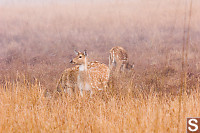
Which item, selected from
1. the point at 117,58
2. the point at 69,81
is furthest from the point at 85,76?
the point at 117,58

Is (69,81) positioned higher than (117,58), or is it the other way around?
(117,58)

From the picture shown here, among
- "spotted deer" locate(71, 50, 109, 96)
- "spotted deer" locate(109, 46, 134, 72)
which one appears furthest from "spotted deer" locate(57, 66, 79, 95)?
"spotted deer" locate(109, 46, 134, 72)

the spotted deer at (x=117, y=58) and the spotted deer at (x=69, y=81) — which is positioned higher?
the spotted deer at (x=117, y=58)

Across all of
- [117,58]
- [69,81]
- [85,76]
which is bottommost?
[69,81]

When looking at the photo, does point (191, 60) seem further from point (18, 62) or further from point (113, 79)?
point (18, 62)

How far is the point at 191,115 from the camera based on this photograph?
4.98 meters

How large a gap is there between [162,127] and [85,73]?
11.9 feet

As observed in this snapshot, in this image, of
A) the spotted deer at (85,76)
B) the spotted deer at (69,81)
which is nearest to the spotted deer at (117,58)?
the spotted deer at (85,76)

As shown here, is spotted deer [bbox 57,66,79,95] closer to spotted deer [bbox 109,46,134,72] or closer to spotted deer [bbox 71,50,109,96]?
spotted deer [bbox 71,50,109,96]

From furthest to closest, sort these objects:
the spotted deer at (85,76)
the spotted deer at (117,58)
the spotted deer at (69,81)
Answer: the spotted deer at (117,58) → the spotted deer at (69,81) → the spotted deer at (85,76)

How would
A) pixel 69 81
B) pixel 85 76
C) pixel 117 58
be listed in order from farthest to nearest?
pixel 117 58 → pixel 69 81 → pixel 85 76

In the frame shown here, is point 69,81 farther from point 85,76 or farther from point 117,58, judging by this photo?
point 117,58

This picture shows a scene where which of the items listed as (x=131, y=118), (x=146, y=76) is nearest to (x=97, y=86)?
(x=146, y=76)

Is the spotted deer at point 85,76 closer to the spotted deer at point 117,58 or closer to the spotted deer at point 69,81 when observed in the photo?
the spotted deer at point 69,81
